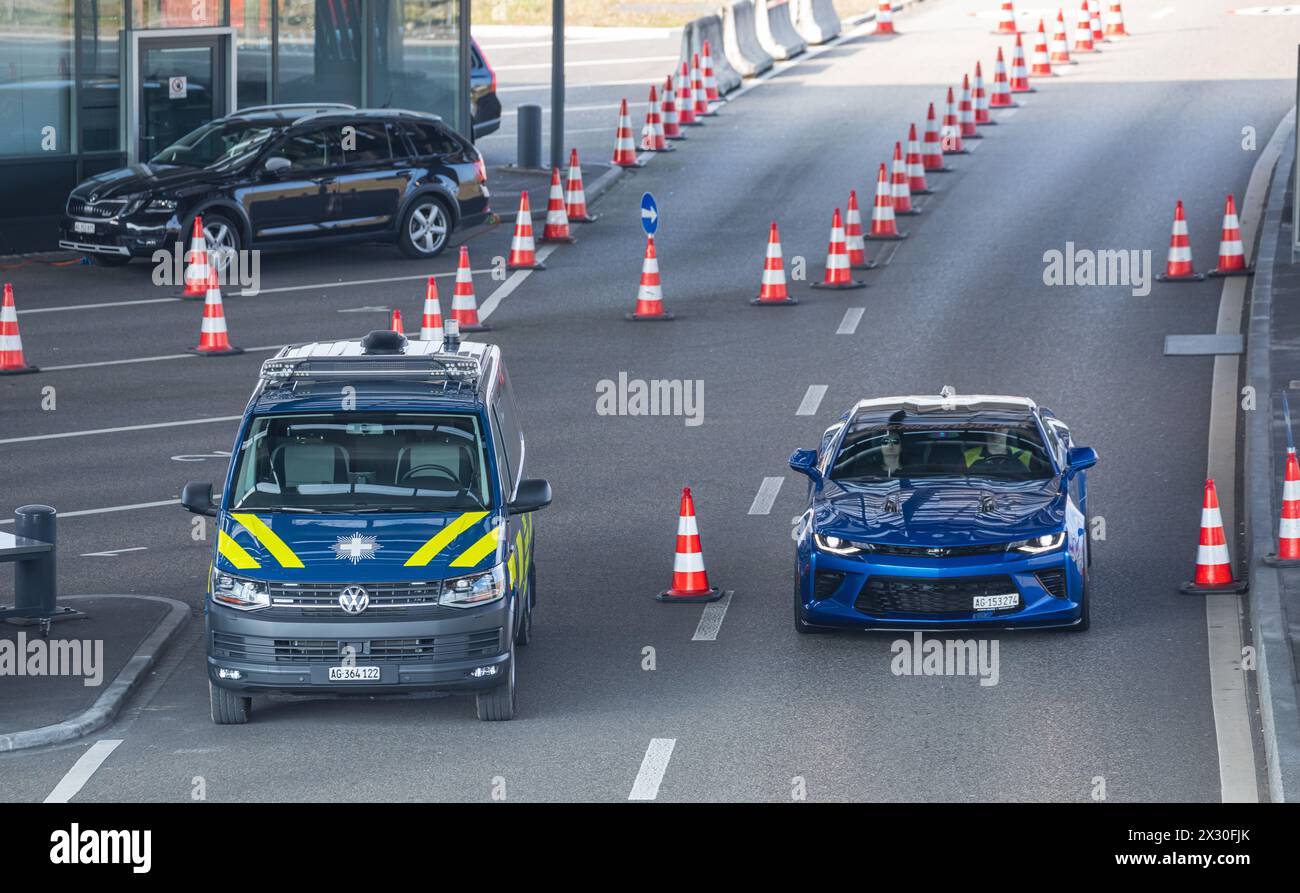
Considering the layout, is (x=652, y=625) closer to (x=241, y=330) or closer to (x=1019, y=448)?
(x=1019, y=448)

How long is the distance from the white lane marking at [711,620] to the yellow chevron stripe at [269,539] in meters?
Result: 3.05

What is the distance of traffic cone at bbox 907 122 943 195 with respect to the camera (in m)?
31.1

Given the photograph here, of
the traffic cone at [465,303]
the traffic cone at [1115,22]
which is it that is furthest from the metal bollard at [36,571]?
the traffic cone at [1115,22]

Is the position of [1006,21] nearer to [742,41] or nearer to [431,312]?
[742,41]

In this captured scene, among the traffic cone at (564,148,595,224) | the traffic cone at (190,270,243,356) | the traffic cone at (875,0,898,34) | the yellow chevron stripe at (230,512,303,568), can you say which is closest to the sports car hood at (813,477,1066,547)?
the yellow chevron stripe at (230,512,303,568)

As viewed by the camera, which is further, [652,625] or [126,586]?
[126,586]

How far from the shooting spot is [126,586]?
15.7 m

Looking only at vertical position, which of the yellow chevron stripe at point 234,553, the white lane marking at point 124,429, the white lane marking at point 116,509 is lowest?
the white lane marking at point 116,509

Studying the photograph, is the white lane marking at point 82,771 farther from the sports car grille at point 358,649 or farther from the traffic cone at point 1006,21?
the traffic cone at point 1006,21

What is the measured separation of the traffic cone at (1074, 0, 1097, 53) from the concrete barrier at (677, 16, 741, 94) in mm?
6784

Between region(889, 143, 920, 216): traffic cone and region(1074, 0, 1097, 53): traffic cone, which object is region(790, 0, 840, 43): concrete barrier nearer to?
region(1074, 0, 1097, 53): traffic cone

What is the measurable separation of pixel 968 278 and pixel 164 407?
9.49 m

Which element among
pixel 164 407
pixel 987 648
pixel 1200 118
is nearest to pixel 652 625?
pixel 987 648

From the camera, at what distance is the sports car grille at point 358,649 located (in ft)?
40.1
